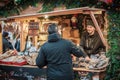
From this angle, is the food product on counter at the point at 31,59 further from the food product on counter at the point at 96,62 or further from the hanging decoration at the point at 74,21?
the hanging decoration at the point at 74,21

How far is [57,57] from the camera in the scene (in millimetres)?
7422

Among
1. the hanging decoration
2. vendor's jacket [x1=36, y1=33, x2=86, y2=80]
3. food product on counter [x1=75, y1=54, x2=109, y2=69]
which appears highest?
the hanging decoration

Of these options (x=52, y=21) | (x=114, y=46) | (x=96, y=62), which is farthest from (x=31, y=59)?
(x=114, y=46)

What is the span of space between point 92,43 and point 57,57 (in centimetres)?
Answer: 250

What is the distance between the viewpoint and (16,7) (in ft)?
40.6

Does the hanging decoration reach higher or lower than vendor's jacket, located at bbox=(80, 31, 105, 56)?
higher

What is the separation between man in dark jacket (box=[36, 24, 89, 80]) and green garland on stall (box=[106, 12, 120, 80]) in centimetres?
205

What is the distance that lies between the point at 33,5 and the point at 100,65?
4.02 meters

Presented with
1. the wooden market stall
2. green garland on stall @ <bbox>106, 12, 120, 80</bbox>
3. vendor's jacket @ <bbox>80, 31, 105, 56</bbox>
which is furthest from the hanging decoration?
green garland on stall @ <bbox>106, 12, 120, 80</bbox>

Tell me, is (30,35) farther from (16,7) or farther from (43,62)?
(43,62)

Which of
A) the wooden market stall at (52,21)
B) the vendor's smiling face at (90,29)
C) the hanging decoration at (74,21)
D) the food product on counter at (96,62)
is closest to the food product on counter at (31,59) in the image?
the wooden market stall at (52,21)

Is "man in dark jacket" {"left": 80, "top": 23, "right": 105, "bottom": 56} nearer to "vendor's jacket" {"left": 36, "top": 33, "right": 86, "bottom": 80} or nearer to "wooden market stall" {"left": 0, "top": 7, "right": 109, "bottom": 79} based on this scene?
"wooden market stall" {"left": 0, "top": 7, "right": 109, "bottom": 79}

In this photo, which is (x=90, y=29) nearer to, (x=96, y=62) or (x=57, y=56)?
(x=96, y=62)

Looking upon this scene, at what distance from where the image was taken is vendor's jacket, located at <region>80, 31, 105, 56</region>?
31.4 feet
